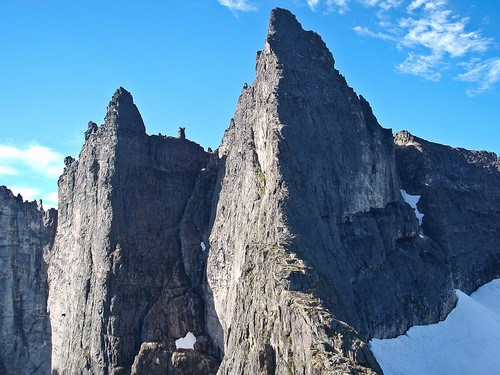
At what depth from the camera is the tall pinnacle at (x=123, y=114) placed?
5383 centimetres

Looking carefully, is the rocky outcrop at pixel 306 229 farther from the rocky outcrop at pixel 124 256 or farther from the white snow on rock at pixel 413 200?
the white snow on rock at pixel 413 200

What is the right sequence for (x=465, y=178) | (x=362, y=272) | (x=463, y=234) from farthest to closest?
(x=465, y=178), (x=463, y=234), (x=362, y=272)

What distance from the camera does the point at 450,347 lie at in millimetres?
47875

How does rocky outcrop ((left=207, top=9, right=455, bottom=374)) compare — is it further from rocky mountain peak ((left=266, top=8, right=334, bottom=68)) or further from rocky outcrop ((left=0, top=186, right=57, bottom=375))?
rocky outcrop ((left=0, top=186, right=57, bottom=375))

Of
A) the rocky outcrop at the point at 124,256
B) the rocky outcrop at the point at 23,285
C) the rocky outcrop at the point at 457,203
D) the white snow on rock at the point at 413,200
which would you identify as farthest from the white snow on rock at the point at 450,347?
the rocky outcrop at the point at 23,285

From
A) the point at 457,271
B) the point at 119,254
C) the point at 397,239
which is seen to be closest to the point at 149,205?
the point at 119,254

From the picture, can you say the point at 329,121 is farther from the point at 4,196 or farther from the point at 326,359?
the point at 4,196

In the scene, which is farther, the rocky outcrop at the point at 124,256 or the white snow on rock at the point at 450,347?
the rocky outcrop at the point at 124,256

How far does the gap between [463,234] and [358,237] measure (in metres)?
26.9

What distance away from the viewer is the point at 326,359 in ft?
82.2

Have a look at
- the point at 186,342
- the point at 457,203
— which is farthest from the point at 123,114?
the point at 457,203

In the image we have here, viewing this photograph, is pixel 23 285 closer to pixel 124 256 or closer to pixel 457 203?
pixel 124 256

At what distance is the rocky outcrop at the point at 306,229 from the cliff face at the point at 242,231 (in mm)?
153

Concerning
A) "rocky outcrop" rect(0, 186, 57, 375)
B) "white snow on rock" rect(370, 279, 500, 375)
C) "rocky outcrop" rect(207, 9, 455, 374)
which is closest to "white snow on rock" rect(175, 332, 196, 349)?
"rocky outcrop" rect(207, 9, 455, 374)
